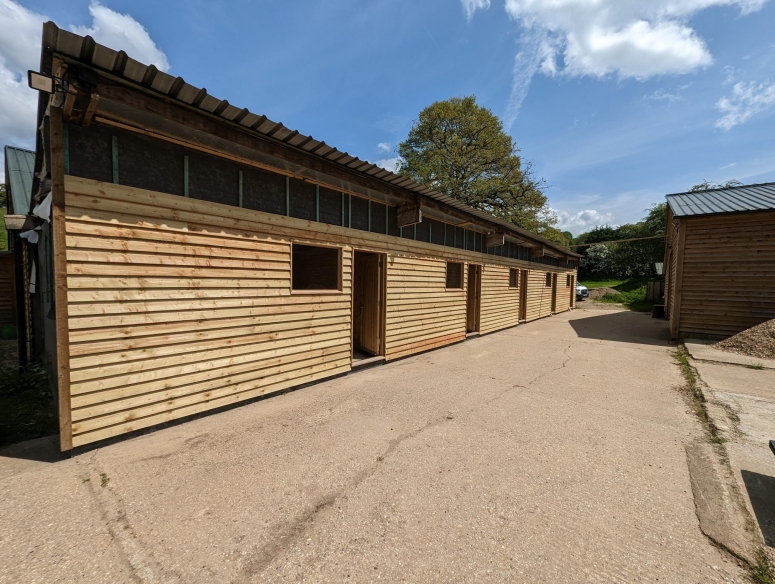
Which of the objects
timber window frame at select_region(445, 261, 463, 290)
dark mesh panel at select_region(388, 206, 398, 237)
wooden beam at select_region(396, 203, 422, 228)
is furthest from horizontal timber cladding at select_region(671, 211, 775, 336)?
dark mesh panel at select_region(388, 206, 398, 237)

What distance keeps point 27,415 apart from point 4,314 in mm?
8893

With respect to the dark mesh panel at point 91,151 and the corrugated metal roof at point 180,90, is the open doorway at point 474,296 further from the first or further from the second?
the dark mesh panel at point 91,151

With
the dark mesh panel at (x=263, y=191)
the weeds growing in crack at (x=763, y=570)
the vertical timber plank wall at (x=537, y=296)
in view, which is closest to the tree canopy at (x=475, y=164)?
the vertical timber plank wall at (x=537, y=296)

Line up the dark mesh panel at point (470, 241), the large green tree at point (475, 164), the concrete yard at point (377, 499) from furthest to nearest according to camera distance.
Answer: the large green tree at point (475, 164) < the dark mesh panel at point (470, 241) < the concrete yard at point (377, 499)

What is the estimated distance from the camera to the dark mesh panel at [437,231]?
7342mm

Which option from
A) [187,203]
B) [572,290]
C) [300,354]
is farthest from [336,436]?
[572,290]

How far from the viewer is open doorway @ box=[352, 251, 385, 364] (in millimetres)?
6262

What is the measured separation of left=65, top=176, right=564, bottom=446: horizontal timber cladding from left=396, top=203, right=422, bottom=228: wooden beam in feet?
3.61

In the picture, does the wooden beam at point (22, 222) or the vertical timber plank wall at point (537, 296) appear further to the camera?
the vertical timber plank wall at point (537, 296)

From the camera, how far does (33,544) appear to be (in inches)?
75.8

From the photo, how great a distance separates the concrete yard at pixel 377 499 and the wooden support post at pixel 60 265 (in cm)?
59

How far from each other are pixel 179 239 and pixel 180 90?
1.49m

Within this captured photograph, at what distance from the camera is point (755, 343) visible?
6930mm

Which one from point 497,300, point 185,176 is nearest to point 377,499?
point 185,176
